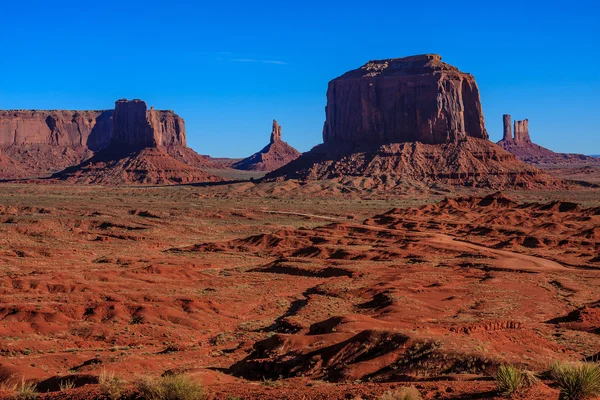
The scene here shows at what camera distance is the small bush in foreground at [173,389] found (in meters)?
14.6

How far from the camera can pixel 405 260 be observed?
5712 cm

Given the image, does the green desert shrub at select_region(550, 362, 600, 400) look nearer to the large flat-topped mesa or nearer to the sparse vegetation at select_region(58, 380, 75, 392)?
the sparse vegetation at select_region(58, 380, 75, 392)

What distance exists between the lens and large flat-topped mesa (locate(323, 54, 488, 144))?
140 metres

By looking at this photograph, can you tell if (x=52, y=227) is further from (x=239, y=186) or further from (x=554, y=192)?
(x=554, y=192)

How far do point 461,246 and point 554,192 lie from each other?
228 ft

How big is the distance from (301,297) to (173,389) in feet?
85.5

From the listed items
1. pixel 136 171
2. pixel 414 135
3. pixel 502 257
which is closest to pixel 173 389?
pixel 502 257

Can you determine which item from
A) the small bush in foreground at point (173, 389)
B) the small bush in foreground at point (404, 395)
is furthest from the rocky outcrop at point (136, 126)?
the small bush in foreground at point (404, 395)

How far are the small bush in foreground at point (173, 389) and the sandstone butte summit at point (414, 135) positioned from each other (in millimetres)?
117482

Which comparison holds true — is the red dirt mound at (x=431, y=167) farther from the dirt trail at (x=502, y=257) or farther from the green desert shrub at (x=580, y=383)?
the green desert shrub at (x=580, y=383)

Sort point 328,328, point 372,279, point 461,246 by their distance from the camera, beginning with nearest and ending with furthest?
point 328,328
point 372,279
point 461,246

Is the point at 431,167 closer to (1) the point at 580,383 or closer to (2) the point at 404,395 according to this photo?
(1) the point at 580,383

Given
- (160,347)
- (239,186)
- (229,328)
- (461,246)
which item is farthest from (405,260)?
(239,186)

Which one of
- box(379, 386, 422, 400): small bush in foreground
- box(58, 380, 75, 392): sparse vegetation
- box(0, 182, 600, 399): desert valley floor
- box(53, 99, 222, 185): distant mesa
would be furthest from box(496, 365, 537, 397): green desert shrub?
box(53, 99, 222, 185): distant mesa
